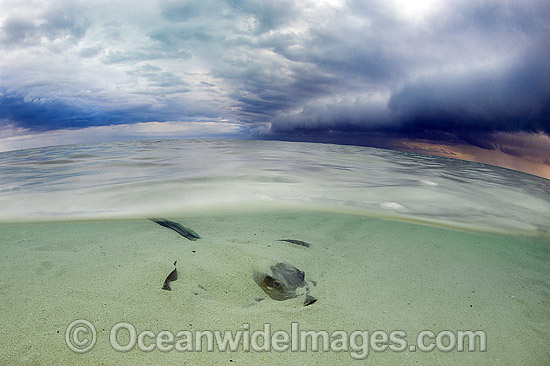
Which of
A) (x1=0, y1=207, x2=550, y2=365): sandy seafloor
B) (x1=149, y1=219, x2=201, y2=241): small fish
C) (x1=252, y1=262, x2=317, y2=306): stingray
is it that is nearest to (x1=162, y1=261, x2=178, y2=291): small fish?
(x1=0, y1=207, x2=550, y2=365): sandy seafloor

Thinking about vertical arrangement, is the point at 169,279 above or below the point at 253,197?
below

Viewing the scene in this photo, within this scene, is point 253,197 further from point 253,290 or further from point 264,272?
point 253,290

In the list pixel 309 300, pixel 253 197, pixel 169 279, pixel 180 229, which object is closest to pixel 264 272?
pixel 309 300

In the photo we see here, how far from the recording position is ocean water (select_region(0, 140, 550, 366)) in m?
1.76

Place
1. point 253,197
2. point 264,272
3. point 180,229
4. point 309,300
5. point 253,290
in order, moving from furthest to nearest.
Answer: point 253,197, point 180,229, point 264,272, point 253,290, point 309,300

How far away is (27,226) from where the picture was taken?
4105 mm

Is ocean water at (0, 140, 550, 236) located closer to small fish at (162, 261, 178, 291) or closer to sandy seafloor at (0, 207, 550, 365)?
sandy seafloor at (0, 207, 550, 365)

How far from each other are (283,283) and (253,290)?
0.86 feet

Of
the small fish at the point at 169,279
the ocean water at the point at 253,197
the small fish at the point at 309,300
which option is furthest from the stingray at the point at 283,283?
the ocean water at the point at 253,197

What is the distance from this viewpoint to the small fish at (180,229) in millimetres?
3454

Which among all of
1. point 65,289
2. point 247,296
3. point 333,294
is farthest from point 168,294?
point 333,294

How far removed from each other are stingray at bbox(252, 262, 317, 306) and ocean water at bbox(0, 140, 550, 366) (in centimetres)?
7

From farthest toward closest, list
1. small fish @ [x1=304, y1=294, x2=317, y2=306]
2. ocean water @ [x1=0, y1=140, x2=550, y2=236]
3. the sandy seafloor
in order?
ocean water @ [x1=0, y1=140, x2=550, y2=236] < small fish @ [x1=304, y1=294, x2=317, y2=306] < the sandy seafloor

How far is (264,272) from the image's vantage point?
2449 millimetres
